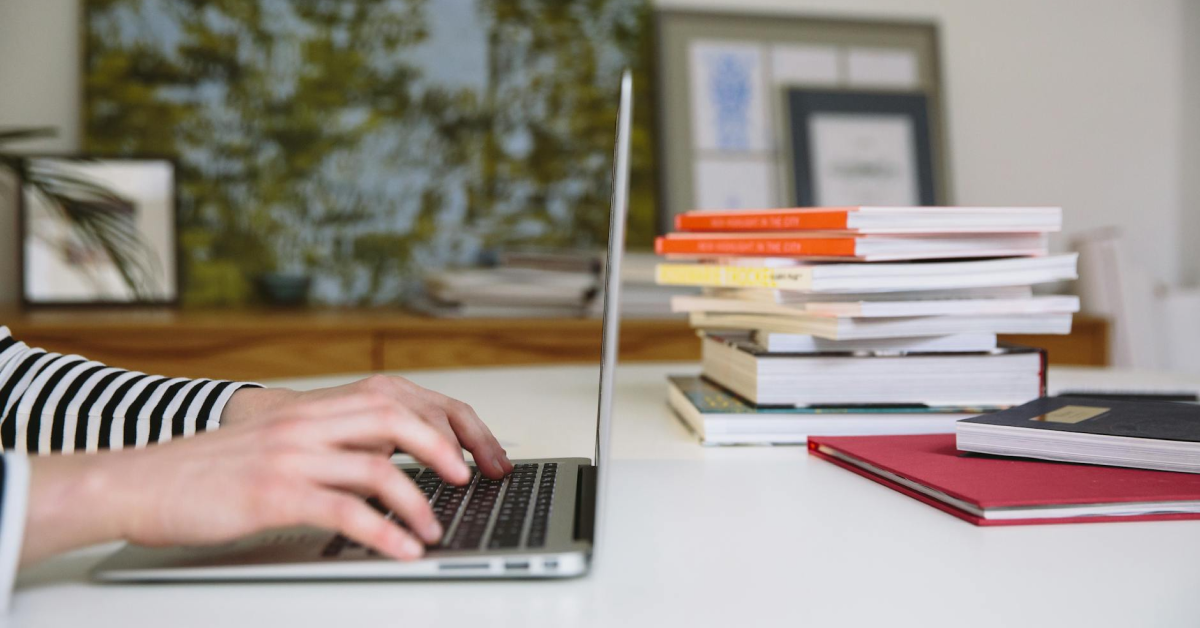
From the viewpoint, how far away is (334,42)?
2.42 metres

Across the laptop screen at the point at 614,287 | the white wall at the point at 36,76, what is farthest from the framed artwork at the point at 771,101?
the laptop screen at the point at 614,287

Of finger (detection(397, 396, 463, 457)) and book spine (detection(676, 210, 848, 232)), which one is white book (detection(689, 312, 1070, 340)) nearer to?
book spine (detection(676, 210, 848, 232))

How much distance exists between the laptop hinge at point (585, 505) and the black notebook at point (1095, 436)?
0.98 ft

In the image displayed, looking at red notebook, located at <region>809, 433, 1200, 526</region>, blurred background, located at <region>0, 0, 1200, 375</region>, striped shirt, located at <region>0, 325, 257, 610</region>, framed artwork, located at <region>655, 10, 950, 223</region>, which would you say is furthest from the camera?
framed artwork, located at <region>655, 10, 950, 223</region>

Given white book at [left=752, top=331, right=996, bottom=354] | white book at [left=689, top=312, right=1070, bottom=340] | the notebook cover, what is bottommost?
the notebook cover

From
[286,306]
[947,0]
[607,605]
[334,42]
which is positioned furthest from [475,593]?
[947,0]

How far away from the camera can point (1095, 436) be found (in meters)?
0.69

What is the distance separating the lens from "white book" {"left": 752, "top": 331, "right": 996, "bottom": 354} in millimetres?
872

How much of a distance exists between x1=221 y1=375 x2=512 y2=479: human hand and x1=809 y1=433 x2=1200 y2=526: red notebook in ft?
0.97

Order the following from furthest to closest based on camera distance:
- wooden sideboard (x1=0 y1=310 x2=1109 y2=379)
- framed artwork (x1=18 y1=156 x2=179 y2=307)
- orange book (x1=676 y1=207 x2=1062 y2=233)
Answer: framed artwork (x1=18 y1=156 x2=179 y2=307)
wooden sideboard (x1=0 y1=310 x2=1109 y2=379)
orange book (x1=676 y1=207 x2=1062 y2=233)

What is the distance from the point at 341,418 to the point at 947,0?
2.76 meters

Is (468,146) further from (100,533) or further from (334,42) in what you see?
(100,533)

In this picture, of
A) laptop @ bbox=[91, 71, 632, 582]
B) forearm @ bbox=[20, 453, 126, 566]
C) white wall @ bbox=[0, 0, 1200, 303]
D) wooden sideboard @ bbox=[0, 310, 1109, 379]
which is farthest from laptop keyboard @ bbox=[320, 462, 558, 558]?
white wall @ bbox=[0, 0, 1200, 303]

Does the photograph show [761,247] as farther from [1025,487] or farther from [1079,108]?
[1079,108]
